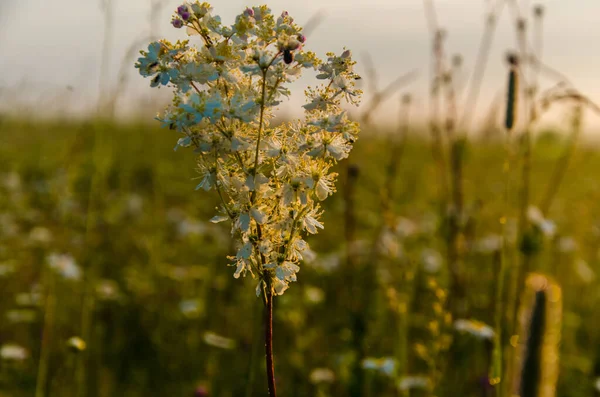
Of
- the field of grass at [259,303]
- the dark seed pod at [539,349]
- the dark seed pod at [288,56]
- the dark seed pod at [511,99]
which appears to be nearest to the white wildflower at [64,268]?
the field of grass at [259,303]

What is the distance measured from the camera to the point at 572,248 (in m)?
5.02

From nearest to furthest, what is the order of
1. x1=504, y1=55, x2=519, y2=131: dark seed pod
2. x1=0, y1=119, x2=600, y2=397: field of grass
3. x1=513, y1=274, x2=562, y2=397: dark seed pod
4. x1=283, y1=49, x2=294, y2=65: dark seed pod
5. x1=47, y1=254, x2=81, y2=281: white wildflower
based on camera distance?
x1=513, y1=274, x2=562, y2=397: dark seed pod < x1=283, y1=49, x2=294, y2=65: dark seed pod < x1=504, y1=55, x2=519, y2=131: dark seed pod < x1=0, y1=119, x2=600, y2=397: field of grass < x1=47, y1=254, x2=81, y2=281: white wildflower

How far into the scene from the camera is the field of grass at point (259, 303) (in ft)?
9.53

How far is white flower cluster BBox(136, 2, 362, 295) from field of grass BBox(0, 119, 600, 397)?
753 millimetres

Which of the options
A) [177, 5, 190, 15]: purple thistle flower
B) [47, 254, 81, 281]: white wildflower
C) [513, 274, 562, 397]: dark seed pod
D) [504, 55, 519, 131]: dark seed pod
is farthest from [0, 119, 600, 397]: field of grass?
[177, 5, 190, 15]: purple thistle flower

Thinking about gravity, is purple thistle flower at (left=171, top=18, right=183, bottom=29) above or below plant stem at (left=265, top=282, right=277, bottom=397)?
above

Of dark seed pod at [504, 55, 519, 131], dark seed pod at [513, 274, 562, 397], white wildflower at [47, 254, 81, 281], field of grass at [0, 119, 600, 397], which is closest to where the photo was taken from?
dark seed pod at [513, 274, 562, 397]

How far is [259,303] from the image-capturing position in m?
1.99

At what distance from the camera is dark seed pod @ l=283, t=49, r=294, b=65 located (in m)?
1.19

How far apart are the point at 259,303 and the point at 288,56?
990 millimetres

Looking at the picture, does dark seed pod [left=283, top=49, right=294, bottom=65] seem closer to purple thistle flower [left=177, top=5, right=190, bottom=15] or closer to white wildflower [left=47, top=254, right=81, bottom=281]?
purple thistle flower [left=177, top=5, right=190, bottom=15]

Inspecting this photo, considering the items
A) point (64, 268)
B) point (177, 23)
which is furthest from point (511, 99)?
point (64, 268)

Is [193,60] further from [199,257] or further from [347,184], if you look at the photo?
[199,257]

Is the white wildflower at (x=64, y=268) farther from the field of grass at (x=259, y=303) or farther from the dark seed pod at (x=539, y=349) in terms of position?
the dark seed pod at (x=539, y=349)
